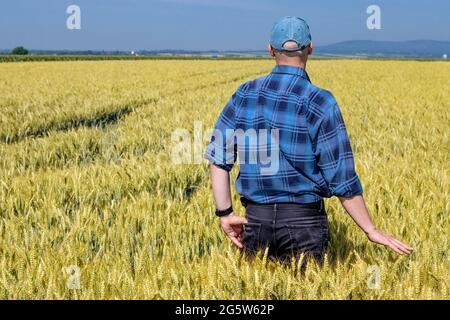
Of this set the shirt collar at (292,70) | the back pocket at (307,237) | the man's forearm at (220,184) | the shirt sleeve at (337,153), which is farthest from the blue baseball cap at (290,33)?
the back pocket at (307,237)

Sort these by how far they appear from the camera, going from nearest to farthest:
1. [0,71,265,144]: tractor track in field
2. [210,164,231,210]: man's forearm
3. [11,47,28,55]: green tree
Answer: [210,164,231,210]: man's forearm
[0,71,265,144]: tractor track in field
[11,47,28,55]: green tree

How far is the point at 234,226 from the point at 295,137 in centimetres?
57

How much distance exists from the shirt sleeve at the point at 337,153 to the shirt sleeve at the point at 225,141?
0.41 meters

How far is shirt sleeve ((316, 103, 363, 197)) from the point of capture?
2.15 meters

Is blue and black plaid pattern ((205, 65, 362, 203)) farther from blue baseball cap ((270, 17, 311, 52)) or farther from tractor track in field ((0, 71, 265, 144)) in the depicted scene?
tractor track in field ((0, 71, 265, 144))

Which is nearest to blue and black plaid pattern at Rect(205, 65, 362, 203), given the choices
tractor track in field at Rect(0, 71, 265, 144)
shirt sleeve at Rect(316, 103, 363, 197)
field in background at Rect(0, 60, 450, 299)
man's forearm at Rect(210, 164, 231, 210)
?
shirt sleeve at Rect(316, 103, 363, 197)

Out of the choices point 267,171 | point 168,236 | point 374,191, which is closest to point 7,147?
point 168,236

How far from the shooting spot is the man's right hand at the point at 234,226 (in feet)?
8.13

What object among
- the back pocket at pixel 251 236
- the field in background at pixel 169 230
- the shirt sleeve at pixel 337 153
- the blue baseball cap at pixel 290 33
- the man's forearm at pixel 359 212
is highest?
the blue baseball cap at pixel 290 33

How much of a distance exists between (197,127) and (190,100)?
15.7 ft

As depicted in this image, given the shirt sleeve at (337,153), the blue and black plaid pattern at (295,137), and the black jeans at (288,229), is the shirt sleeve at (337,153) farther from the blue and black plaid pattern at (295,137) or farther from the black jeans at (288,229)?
the black jeans at (288,229)

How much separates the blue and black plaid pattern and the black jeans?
0.15 ft

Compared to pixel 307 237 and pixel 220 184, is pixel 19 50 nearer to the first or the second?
pixel 220 184
